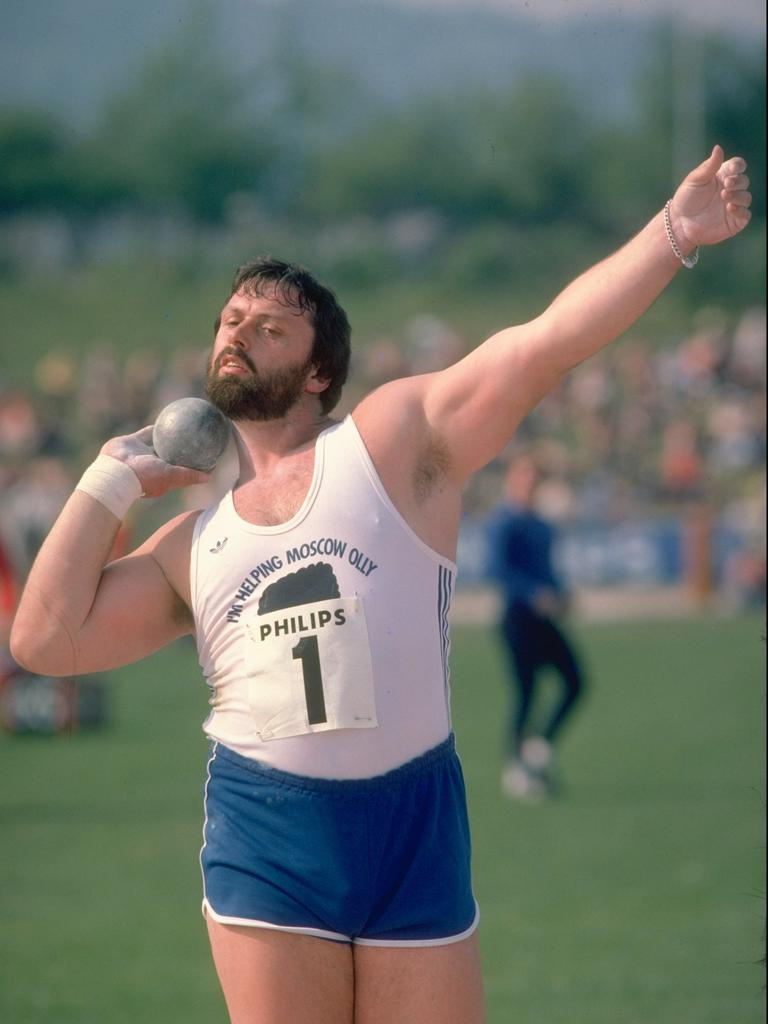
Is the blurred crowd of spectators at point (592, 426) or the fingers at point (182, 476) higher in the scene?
the blurred crowd of spectators at point (592, 426)

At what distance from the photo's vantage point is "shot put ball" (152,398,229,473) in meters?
3.48

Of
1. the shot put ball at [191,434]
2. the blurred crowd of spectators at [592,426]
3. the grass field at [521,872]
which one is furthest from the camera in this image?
the blurred crowd of spectators at [592,426]

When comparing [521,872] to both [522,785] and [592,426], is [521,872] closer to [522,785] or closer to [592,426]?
[522,785]

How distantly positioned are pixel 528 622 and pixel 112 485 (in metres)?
7.91

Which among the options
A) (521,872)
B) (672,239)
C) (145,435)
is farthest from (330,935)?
(521,872)

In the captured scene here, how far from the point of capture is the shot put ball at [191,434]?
137 inches

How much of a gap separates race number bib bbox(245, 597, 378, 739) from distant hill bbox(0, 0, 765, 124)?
2.33 m

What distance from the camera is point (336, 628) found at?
321 cm

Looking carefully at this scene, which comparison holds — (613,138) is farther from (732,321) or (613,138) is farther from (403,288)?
(732,321)

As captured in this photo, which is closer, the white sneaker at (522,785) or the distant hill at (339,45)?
the white sneaker at (522,785)

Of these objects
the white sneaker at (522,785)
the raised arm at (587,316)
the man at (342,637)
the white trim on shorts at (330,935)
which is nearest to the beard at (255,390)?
the man at (342,637)

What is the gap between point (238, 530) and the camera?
3.31 m

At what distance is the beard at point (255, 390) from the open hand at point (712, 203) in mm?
868

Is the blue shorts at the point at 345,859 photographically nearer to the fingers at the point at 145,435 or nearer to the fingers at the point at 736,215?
the fingers at the point at 145,435
